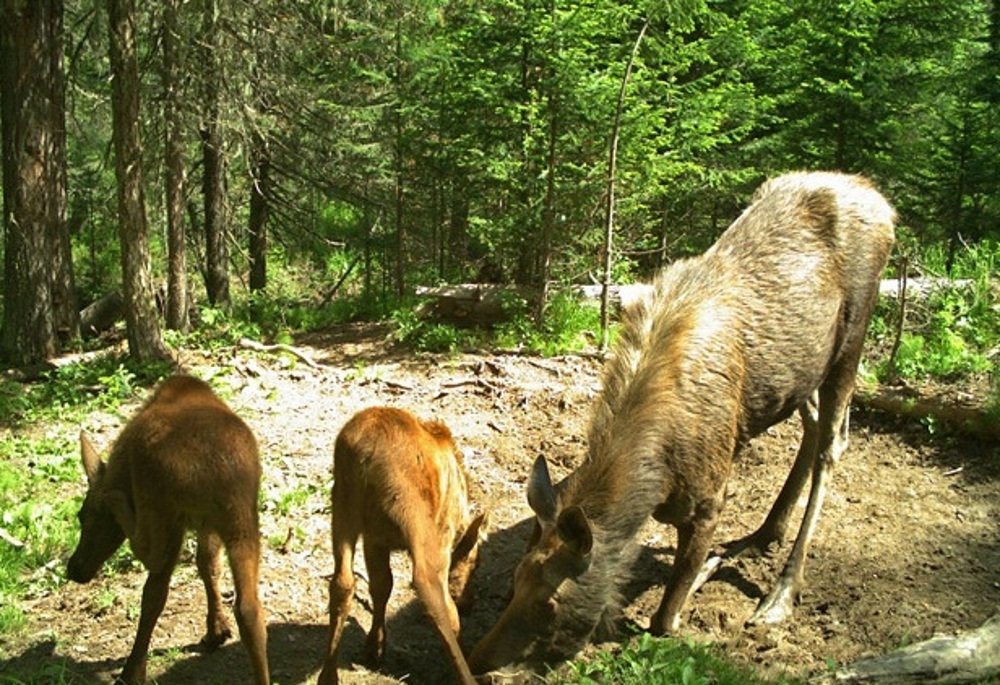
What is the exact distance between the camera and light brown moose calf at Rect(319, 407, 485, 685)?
15.4 ft

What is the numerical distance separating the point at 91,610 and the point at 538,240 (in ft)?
25.1

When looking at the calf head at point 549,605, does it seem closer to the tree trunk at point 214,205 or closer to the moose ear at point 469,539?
the moose ear at point 469,539

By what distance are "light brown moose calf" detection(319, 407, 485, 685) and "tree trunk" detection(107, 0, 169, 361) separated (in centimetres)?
624

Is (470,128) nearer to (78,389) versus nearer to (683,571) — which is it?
(78,389)

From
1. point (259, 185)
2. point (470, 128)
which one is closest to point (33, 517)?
point (470, 128)

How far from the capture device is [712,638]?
18.5ft

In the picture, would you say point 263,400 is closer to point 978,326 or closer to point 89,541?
point 89,541

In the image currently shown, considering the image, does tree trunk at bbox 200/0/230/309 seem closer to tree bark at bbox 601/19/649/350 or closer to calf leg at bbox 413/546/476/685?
tree bark at bbox 601/19/649/350

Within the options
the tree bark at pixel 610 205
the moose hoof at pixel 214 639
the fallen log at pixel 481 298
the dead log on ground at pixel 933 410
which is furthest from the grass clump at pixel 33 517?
the dead log on ground at pixel 933 410

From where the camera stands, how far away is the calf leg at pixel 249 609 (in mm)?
4445

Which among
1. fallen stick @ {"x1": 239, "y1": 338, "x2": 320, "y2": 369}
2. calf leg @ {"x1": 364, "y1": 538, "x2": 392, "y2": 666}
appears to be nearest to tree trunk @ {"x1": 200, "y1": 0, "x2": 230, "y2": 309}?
fallen stick @ {"x1": 239, "y1": 338, "x2": 320, "y2": 369}

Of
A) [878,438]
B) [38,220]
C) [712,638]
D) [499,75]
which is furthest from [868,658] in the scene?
[38,220]

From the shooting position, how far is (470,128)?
12.2 m

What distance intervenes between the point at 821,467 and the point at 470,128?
734 cm
